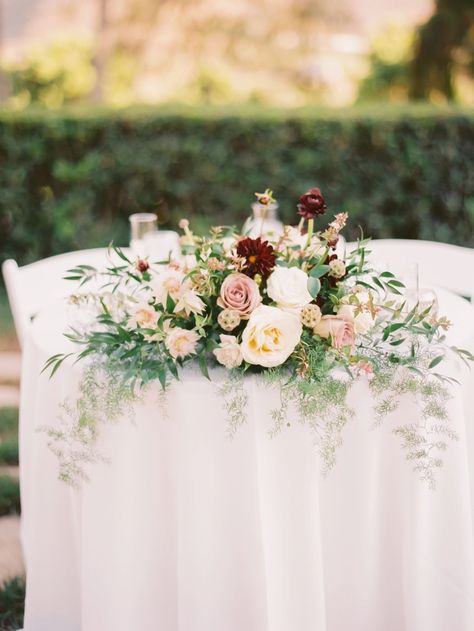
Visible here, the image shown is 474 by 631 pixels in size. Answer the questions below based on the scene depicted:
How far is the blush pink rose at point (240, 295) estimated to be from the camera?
79.5 inches

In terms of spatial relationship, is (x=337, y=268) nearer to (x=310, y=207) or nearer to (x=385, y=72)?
(x=310, y=207)

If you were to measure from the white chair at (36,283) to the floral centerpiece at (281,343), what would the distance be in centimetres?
105

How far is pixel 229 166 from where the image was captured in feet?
20.9

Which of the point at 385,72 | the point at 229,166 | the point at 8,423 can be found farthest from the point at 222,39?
the point at 8,423

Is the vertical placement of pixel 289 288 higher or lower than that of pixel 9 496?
higher

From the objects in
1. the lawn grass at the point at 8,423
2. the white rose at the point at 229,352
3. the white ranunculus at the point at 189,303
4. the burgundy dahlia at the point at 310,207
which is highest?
the burgundy dahlia at the point at 310,207

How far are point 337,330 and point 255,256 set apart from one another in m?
0.28

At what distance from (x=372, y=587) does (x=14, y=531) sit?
177 cm

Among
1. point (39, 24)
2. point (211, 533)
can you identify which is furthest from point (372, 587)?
point (39, 24)

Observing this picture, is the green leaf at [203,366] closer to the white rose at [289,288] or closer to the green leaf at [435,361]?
the white rose at [289,288]

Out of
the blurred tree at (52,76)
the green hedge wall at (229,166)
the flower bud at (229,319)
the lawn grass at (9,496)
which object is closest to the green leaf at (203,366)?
the flower bud at (229,319)

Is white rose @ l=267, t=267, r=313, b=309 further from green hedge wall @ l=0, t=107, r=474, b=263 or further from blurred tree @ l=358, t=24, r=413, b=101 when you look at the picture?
blurred tree @ l=358, t=24, r=413, b=101

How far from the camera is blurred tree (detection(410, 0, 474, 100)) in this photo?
8.78 meters

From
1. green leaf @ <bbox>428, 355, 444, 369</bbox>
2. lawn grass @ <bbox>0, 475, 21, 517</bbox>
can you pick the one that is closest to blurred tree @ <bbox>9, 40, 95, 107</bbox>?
lawn grass @ <bbox>0, 475, 21, 517</bbox>
